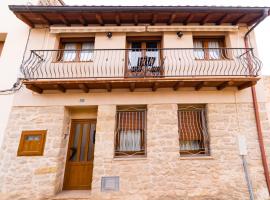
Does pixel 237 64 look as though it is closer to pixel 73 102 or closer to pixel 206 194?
pixel 206 194

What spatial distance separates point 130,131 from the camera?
A: 5715 millimetres

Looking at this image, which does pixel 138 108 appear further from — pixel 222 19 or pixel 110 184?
pixel 222 19

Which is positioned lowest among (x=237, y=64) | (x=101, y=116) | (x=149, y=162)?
(x=149, y=162)

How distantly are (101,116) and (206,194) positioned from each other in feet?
13.1

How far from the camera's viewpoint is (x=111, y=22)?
641 centimetres

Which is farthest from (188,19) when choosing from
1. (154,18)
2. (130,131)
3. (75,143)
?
(75,143)

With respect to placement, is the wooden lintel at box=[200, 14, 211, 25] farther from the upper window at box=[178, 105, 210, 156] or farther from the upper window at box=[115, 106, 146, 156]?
the upper window at box=[115, 106, 146, 156]

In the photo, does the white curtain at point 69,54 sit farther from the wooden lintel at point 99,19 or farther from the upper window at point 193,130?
the upper window at point 193,130

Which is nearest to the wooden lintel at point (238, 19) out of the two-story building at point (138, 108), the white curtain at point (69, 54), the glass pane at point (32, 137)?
the two-story building at point (138, 108)

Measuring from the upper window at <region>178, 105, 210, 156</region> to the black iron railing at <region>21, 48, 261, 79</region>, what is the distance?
50.1 inches

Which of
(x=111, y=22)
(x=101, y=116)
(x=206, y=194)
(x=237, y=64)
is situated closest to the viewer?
(x=206, y=194)

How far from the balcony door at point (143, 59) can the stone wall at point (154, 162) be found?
137 cm

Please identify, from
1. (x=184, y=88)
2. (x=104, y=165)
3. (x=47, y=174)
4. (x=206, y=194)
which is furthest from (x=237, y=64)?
(x=47, y=174)

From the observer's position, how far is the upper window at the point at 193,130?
5559mm
